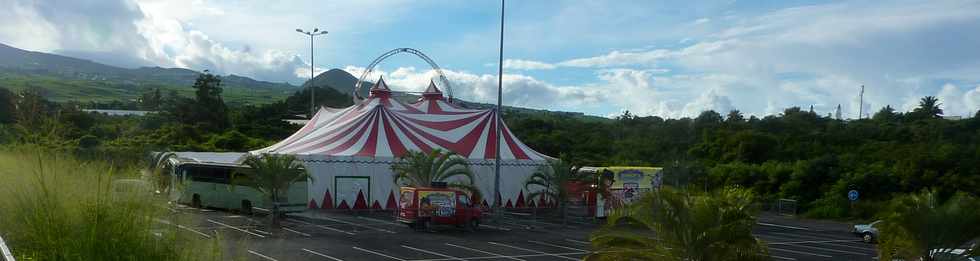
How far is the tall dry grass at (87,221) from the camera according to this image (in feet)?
17.8

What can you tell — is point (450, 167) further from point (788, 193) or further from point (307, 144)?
point (788, 193)

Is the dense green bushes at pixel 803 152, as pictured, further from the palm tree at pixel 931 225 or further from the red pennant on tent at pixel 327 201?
the palm tree at pixel 931 225

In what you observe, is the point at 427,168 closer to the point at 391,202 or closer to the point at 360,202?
the point at 391,202

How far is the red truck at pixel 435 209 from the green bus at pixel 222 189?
3731 millimetres

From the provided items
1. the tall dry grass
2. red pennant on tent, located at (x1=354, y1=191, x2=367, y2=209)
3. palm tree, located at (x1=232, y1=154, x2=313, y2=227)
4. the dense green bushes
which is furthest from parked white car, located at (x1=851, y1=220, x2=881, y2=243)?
the tall dry grass

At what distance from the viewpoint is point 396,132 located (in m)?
34.2

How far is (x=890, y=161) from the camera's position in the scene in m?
37.6

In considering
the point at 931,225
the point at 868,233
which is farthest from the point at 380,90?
the point at 931,225

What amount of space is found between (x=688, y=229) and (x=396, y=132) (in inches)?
993

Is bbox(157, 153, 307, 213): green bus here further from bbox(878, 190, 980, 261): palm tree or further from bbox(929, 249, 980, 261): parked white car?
bbox(929, 249, 980, 261): parked white car

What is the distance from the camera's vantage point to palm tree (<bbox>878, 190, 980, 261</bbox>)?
40.0 feet

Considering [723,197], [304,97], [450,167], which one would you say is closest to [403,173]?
[450,167]

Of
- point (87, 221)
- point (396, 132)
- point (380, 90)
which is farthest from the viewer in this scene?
point (380, 90)

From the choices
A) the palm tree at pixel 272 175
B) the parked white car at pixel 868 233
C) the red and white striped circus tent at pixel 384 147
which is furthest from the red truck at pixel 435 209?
the parked white car at pixel 868 233
